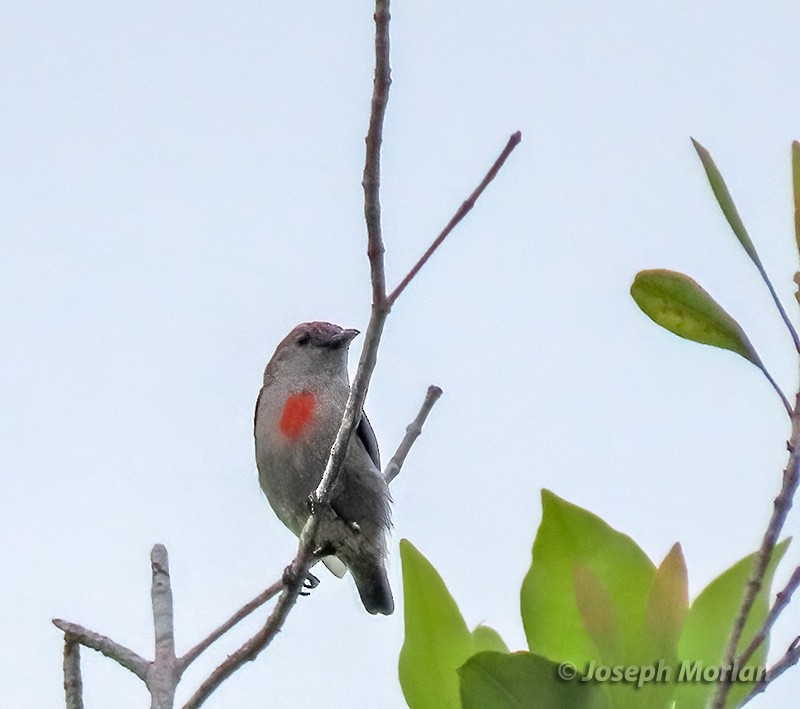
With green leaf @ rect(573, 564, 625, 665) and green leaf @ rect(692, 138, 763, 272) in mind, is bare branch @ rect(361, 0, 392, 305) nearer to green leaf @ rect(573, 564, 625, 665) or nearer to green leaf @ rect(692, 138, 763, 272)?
green leaf @ rect(692, 138, 763, 272)

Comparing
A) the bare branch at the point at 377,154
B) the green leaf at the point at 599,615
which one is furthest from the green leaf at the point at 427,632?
the bare branch at the point at 377,154

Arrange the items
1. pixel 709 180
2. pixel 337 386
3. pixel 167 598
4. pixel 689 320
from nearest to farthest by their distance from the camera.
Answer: pixel 709 180
pixel 689 320
pixel 167 598
pixel 337 386

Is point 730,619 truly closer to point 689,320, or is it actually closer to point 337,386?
point 689,320

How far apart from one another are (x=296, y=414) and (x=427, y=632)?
4.07m

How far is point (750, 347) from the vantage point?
2.22m

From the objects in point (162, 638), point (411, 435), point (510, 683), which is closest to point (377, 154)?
point (510, 683)

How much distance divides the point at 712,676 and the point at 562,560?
383mm

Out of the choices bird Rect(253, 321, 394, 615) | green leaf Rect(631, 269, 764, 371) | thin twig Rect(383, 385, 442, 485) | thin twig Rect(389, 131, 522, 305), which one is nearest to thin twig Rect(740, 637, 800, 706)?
green leaf Rect(631, 269, 764, 371)

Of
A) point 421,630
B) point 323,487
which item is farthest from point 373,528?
point 421,630

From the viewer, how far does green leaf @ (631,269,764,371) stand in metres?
2.23

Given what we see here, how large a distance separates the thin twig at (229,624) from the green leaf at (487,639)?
2.83ft

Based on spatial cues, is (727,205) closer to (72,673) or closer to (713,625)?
(713,625)

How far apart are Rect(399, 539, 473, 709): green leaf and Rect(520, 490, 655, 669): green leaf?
19 centimetres

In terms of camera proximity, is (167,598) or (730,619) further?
(167,598)
